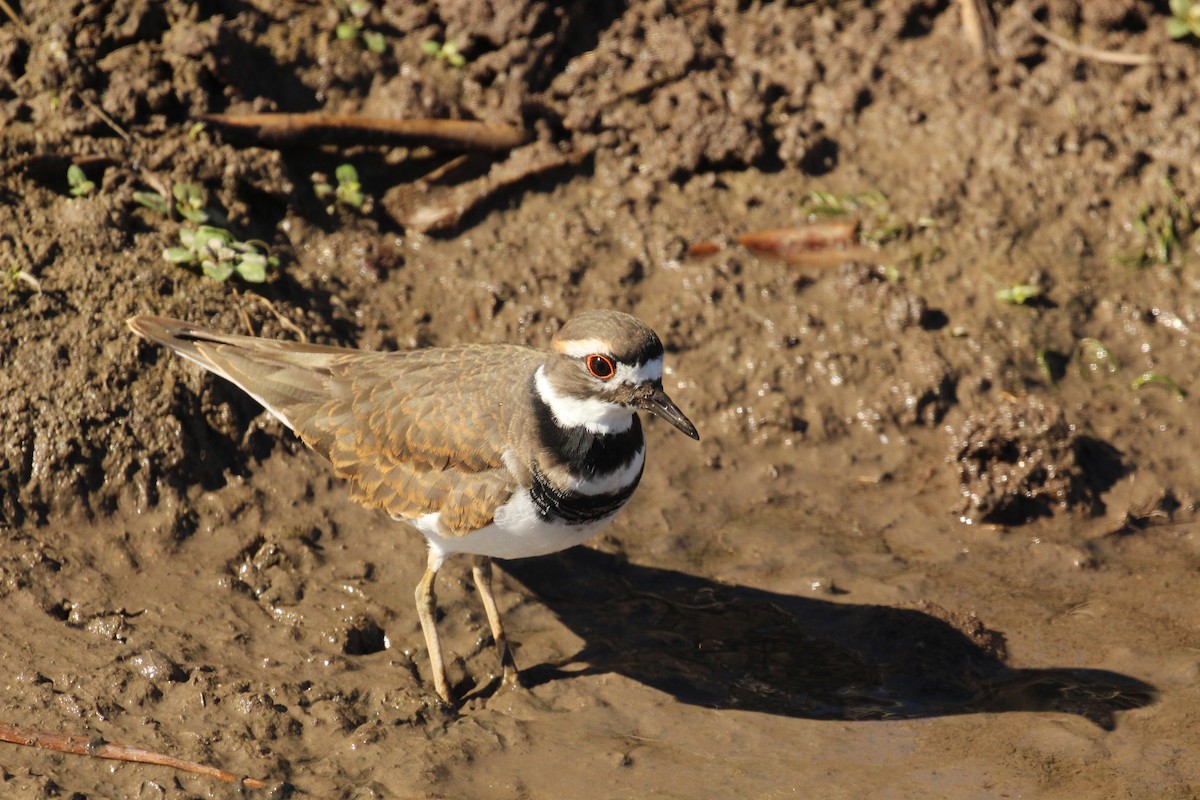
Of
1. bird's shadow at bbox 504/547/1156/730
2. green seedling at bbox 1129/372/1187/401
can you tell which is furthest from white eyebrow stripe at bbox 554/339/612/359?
green seedling at bbox 1129/372/1187/401

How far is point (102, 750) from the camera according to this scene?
16.8ft

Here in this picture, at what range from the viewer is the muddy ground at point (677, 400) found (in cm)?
564

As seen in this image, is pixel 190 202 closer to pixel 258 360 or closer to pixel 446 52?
pixel 258 360

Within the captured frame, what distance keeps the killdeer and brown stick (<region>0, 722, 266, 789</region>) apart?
1128 millimetres

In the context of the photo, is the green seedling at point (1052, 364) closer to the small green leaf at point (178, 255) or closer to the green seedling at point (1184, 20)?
the green seedling at point (1184, 20)

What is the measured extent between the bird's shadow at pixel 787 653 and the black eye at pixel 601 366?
1494mm

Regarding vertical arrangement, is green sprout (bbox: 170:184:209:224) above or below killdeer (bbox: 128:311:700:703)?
above

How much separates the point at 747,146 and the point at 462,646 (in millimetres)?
3941

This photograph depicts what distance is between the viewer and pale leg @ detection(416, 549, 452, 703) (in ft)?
19.4

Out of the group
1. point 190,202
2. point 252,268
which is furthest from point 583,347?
point 190,202

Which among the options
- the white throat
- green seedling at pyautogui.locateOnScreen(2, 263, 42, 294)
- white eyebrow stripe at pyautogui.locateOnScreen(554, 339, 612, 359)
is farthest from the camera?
green seedling at pyautogui.locateOnScreen(2, 263, 42, 294)

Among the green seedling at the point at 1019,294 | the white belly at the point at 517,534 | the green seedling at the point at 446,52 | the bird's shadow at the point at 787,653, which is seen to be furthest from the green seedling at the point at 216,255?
the green seedling at the point at 1019,294

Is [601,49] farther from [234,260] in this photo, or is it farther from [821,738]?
[821,738]

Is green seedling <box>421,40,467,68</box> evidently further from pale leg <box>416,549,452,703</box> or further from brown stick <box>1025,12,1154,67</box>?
brown stick <box>1025,12,1154,67</box>
